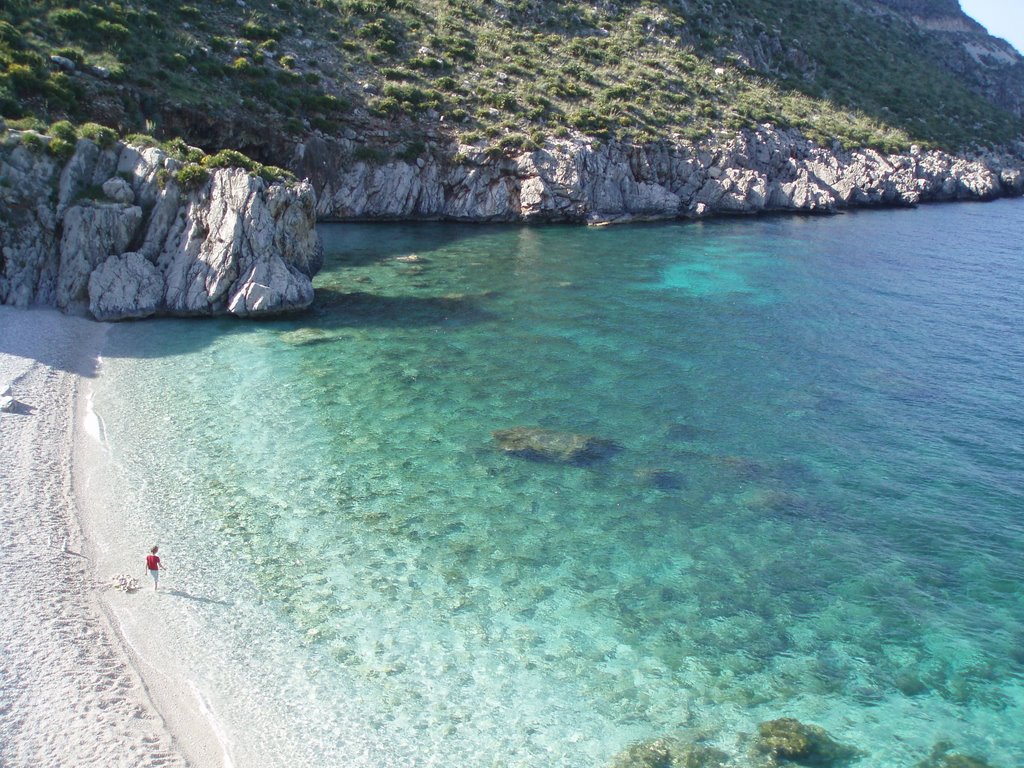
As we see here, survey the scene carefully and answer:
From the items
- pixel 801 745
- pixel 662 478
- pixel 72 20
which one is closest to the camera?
pixel 801 745

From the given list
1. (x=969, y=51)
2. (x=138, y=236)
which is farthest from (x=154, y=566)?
(x=969, y=51)

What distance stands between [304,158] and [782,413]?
49.0m

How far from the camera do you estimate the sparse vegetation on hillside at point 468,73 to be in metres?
53.6

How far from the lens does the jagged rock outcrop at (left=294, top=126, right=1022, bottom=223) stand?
66438mm

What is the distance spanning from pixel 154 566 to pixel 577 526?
11251mm

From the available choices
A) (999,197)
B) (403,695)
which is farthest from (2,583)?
(999,197)

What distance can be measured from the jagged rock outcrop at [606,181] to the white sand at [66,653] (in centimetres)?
4624

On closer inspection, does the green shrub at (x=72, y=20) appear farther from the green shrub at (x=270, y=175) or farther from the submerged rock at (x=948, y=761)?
the submerged rock at (x=948, y=761)

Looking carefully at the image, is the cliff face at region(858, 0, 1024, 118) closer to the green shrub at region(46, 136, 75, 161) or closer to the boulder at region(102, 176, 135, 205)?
the boulder at region(102, 176, 135, 205)

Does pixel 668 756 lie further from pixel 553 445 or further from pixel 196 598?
pixel 553 445

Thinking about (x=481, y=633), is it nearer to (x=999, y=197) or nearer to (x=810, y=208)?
(x=810, y=208)

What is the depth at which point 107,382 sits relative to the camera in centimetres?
2923

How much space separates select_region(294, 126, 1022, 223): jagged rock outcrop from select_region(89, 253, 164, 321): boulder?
94.0ft

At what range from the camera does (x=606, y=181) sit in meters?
72.5
